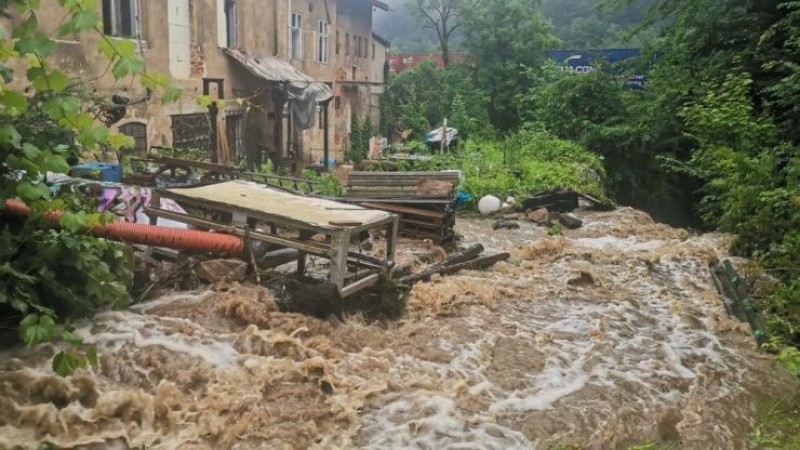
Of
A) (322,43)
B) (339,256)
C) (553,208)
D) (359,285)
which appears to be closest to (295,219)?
(339,256)

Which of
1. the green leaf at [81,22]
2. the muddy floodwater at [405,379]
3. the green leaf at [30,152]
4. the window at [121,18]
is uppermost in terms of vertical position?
the window at [121,18]

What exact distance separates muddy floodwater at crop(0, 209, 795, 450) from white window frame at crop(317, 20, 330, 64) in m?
15.9

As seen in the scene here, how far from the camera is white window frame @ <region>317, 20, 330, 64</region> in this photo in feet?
75.9

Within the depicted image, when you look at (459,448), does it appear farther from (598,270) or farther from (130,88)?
(130,88)

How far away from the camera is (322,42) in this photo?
23.7 meters

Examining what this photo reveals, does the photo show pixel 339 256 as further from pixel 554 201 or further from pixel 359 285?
pixel 554 201

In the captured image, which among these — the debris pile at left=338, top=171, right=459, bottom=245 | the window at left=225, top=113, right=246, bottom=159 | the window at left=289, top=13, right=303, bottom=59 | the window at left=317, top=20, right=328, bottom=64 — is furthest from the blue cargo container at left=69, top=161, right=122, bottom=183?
the window at left=317, top=20, right=328, bottom=64

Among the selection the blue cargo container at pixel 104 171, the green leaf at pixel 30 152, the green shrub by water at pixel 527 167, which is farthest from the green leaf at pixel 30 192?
the green shrub by water at pixel 527 167

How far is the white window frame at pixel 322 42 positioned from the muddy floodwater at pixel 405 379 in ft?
52.2

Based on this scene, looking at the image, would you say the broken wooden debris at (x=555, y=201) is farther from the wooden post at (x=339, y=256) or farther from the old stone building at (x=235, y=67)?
the wooden post at (x=339, y=256)

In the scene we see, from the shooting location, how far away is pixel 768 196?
9375 mm

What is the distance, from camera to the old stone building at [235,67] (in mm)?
12273

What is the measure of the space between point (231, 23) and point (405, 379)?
12.8 metres

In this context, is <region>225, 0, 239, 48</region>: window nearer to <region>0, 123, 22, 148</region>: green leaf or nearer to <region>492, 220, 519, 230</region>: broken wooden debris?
<region>492, 220, 519, 230</region>: broken wooden debris
